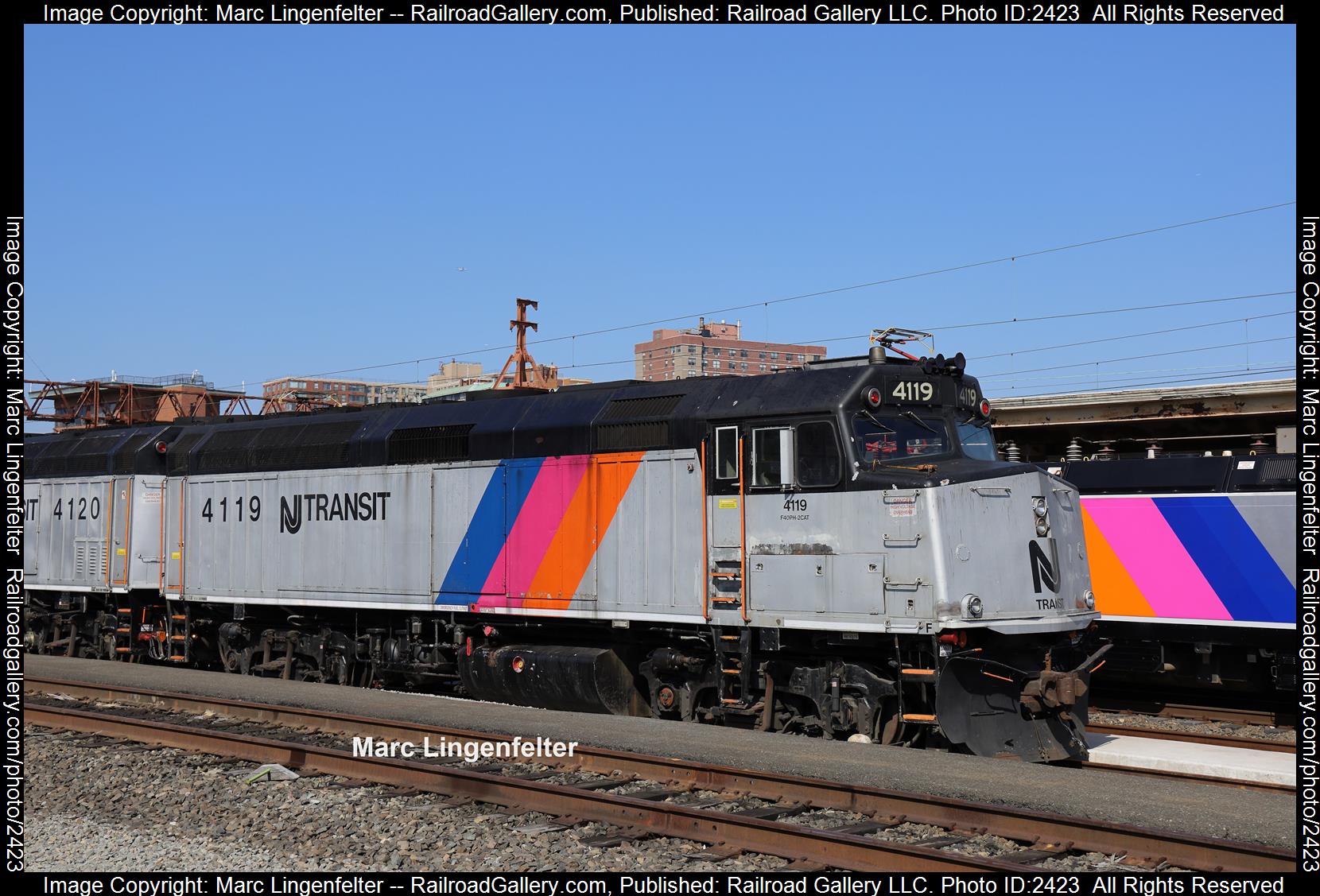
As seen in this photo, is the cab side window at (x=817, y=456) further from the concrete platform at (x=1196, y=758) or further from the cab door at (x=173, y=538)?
the cab door at (x=173, y=538)

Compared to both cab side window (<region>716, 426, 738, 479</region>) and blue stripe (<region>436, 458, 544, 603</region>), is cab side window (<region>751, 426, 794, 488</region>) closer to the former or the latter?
cab side window (<region>716, 426, 738, 479</region>)

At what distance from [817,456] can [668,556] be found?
2.33m

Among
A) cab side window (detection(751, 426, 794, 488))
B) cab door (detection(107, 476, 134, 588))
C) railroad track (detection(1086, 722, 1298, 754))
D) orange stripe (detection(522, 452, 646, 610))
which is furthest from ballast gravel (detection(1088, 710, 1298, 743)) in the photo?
cab door (detection(107, 476, 134, 588))

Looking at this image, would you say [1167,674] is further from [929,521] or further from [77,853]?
[77,853]

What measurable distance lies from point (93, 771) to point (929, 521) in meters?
8.83

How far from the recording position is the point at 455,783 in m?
10.8

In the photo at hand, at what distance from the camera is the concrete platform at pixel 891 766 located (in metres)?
9.30

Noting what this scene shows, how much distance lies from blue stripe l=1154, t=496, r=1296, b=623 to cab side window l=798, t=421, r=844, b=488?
6901 millimetres

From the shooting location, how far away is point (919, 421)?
1308 centimetres

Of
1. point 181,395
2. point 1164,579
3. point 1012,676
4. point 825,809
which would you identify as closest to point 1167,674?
point 1164,579

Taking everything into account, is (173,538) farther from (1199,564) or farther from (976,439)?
(1199,564)

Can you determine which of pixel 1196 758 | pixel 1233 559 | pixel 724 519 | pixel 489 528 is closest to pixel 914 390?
pixel 724 519

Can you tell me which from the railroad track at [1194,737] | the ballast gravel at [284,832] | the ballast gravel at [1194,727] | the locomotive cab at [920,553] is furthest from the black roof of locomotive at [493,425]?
the ballast gravel at [1194,727]

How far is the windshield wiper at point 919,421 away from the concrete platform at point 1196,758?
4.06 metres
